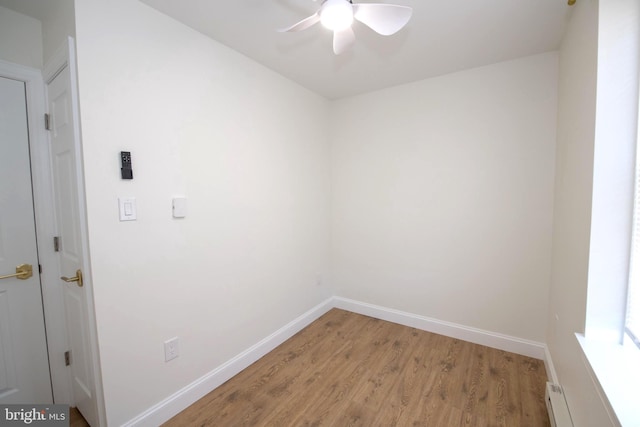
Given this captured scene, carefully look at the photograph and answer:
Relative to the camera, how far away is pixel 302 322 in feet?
9.21

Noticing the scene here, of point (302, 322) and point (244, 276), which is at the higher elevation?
point (244, 276)

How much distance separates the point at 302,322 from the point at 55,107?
258 centimetres

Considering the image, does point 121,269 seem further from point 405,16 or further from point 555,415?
point 555,415

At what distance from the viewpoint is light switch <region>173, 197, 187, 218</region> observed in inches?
66.9

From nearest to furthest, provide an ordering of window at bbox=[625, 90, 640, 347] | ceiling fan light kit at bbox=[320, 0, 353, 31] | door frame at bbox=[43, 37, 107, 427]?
window at bbox=[625, 90, 640, 347], ceiling fan light kit at bbox=[320, 0, 353, 31], door frame at bbox=[43, 37, 107, 427]

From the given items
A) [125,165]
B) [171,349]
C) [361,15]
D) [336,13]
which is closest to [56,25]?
[125,165]

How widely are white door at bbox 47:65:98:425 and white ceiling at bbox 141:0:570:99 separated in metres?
0.80

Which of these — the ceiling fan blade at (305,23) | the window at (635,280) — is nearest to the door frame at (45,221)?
the ceiling fan blade at (305,23)

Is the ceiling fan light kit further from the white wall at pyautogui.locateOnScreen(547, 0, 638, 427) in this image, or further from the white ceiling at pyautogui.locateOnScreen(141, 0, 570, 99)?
the white wall at pyautogui.locateOnScreen(547, 0, 638, 427)

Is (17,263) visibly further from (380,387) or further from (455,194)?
(455,194)

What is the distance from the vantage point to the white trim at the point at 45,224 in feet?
5.20

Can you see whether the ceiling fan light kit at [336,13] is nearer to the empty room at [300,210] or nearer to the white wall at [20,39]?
the empty room at [300,210]

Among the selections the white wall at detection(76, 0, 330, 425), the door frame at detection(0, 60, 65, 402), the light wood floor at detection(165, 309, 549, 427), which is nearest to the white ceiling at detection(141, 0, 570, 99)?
the white wall at detection(76, 0, 330, 425)

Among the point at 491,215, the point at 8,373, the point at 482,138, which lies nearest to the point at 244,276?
the point at 8,373
